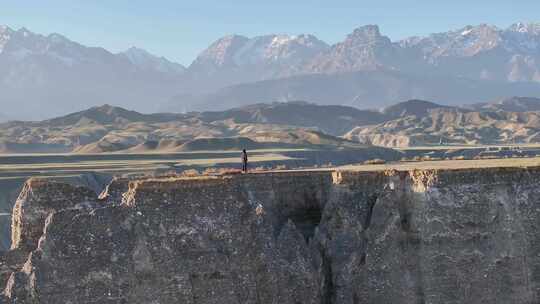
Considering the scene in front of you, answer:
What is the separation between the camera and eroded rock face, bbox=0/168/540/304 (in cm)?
2466

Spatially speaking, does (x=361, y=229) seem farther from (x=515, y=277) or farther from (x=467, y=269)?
(x=515, y=277)

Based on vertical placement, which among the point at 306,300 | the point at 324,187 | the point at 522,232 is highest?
the point at 324,187

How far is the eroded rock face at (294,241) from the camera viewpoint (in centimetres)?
2466

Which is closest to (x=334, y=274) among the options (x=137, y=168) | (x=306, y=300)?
(x=306, y=300)

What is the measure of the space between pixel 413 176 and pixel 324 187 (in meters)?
3.76

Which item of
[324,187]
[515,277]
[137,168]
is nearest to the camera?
[515,277]

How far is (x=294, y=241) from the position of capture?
2708 centimetres

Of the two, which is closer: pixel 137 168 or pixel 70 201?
pixel 70 201

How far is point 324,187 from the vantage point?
3012cm

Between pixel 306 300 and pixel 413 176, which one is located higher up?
pixel 413 176

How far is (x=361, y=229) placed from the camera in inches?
1110

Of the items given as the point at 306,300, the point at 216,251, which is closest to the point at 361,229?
the point at 306,300

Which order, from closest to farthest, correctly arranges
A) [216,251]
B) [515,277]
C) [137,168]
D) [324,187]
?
[216,251]
[515,277]
[324,187]
[137,168]

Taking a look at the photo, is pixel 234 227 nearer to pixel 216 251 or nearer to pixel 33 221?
pixel 216 251
